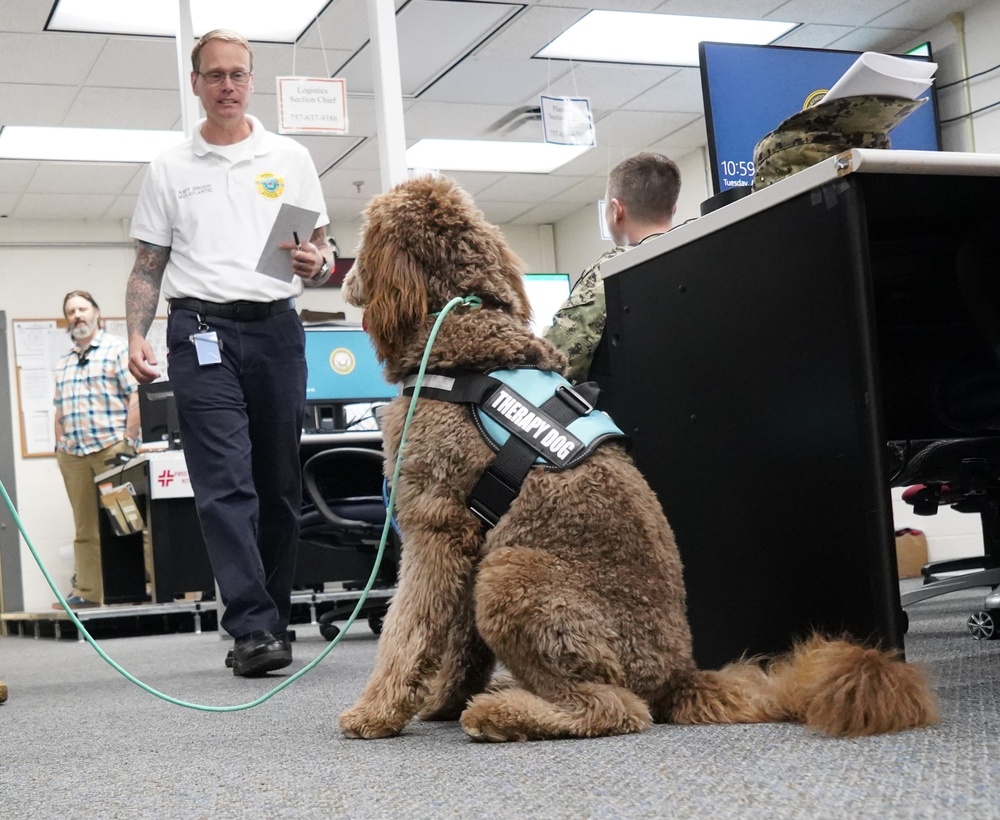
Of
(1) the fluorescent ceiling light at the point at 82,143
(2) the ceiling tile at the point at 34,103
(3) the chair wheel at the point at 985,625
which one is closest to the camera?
(3) the chair wheel at the point at 985,625

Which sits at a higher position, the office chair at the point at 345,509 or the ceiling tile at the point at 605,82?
the ceiling tile at the point at 605,82

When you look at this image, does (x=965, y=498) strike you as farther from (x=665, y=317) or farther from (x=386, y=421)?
(x=386, y=421)

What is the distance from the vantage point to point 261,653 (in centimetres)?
265

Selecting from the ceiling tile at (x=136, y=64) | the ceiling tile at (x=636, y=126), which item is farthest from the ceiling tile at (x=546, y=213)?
the ceiling tile at (x=136, y=64)

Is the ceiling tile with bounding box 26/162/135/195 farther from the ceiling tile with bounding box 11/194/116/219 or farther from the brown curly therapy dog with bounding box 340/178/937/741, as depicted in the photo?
the brown curly therapy dog with bounding box 340/178/937/741

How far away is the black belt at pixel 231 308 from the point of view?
2.77 m

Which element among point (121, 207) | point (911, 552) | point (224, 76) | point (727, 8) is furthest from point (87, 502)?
point (911, 552)

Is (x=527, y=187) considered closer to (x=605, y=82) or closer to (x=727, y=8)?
(x=605, y=82)

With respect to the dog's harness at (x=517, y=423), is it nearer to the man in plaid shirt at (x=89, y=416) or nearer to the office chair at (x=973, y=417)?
the office chair at (x=973, y=417)

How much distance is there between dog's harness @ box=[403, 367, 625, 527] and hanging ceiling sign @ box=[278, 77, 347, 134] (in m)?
2.66

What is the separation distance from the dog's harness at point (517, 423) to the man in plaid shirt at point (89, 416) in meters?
5.39

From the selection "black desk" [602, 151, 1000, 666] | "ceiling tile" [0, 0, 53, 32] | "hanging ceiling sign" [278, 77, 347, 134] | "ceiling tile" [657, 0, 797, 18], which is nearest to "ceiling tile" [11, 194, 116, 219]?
"ceiling tile" [0, 0, 53, 32]

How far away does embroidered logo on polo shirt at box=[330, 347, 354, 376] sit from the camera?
511 cm

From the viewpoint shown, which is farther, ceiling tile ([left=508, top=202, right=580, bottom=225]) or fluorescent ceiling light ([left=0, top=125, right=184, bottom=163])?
ceiling tile ([left=508, top=202, right=580, bottom=225])
